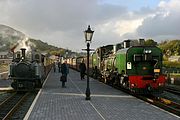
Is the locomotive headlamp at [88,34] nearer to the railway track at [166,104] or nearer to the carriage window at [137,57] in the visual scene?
the carriage window at [137,57]

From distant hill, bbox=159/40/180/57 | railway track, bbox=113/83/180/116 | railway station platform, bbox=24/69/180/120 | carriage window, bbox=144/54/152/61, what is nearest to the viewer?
railway station platform, bbox=24/69/180/120

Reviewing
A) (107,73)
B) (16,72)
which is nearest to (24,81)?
(16,72)

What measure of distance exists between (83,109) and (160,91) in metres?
7.31

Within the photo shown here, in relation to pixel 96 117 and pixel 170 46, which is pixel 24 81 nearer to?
pixel 96 117

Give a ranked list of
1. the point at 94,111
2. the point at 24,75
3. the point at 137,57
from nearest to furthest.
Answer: the point at 94,111
the point at 137,57
the point at 24,75

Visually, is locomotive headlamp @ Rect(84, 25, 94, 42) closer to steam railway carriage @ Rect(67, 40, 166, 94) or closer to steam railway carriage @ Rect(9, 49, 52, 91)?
steam railway carriage @ Rect(67, 40, 166, 94)

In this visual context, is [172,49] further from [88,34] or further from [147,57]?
[88,34]

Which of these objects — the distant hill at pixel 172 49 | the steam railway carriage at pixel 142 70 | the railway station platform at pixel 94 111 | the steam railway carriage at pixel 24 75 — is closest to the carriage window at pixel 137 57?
the steam railway carriage at pixel 142 70

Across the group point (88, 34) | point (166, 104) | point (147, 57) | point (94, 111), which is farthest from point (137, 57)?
point (94, 111)

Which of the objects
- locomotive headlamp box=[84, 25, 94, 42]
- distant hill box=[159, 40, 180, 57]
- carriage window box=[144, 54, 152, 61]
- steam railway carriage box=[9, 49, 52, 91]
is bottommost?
steam railway carriage box=[9, 49, 52, 91]

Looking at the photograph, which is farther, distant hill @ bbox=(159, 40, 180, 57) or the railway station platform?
distant hill @ bbox=(159, 40, 180, 57)

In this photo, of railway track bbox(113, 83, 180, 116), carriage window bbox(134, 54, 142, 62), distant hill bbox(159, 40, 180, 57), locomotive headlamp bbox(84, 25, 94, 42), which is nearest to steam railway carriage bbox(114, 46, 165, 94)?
carriage window bbox(134, 54, 142, 62)

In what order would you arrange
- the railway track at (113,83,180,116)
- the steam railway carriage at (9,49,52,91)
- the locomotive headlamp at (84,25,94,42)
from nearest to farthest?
the railway track at (113,83,180,116) → the locomotive headlamp at (84,25,94,42) → the steam railway carriage at (9,49,52,91)

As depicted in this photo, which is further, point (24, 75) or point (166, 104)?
point (24, 75)
